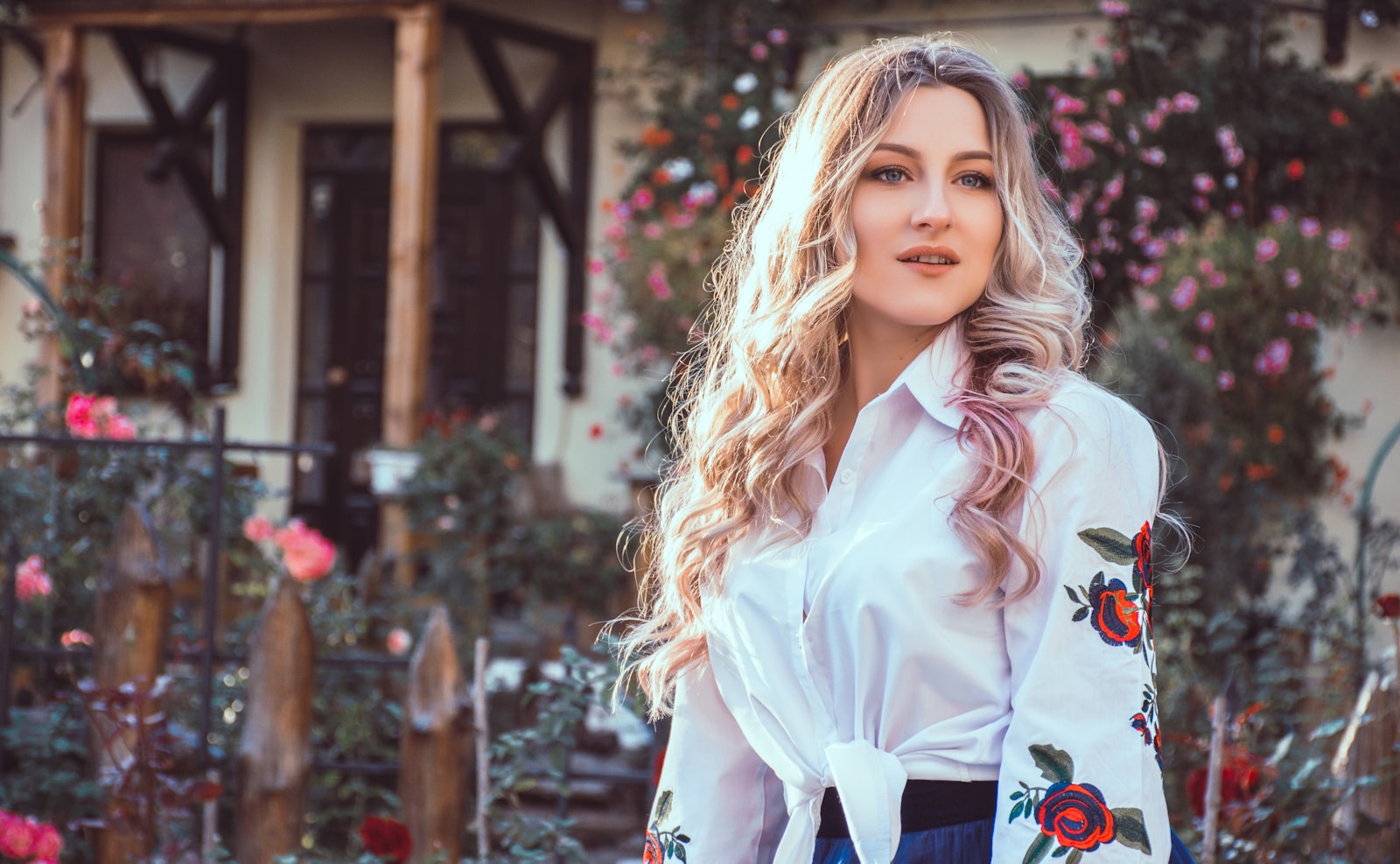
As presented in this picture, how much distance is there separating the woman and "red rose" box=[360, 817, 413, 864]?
0.86 metres

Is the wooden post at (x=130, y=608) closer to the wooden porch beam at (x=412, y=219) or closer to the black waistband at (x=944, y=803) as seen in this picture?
the black waistband at (x=944, y=803)

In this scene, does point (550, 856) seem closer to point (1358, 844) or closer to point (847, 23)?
point (1358, 844)

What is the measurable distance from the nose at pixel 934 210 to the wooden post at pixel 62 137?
598 cm

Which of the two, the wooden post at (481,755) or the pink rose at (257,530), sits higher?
the pink rose at (257,530)

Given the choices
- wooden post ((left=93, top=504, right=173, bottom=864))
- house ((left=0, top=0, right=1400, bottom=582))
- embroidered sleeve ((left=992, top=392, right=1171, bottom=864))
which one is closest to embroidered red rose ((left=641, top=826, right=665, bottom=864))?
embroidered sleeve ((left=992, top=392, right=1171, bottom=864))

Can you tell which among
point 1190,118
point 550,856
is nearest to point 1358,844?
point 550,856

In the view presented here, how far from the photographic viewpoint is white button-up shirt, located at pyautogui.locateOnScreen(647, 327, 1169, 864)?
4.30 ft

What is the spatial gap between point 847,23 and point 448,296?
2.57 meters

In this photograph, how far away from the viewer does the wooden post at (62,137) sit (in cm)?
675

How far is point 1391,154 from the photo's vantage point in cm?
589

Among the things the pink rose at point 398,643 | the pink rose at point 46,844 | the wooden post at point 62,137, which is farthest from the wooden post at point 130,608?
the wooden post at point 62,137

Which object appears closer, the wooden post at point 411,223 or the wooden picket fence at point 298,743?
the wooden picket fence at point 298,743

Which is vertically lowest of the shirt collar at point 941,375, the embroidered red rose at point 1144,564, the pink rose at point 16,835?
the pink rose at point 16,835

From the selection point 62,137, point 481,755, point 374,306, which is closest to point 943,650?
point 481,755
